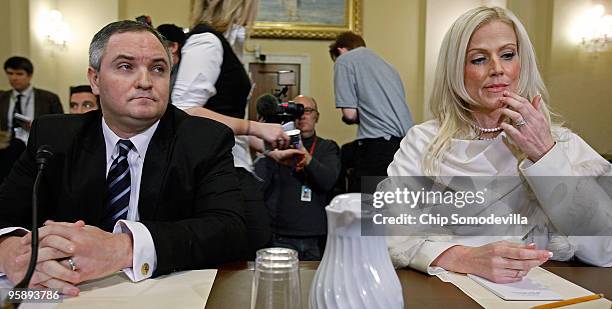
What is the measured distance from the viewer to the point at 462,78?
1.55 m

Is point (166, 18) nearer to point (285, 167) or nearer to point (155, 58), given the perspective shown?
point (285, 167)

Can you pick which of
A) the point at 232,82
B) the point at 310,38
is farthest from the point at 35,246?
the point at 310,38

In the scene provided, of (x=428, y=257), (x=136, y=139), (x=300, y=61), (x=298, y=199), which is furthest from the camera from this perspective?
(x=300, y=61)

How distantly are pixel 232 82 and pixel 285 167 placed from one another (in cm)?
143

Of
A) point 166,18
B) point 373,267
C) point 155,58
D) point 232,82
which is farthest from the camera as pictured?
point 166,18

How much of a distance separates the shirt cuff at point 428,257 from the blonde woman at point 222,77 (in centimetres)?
66

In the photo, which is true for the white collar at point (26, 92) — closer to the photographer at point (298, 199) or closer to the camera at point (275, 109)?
the photographer at point (298, 199)

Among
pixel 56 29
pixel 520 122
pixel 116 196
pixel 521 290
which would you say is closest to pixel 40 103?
pixel 56 29

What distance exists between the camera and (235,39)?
2.04 m

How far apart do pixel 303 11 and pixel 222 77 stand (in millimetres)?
4907

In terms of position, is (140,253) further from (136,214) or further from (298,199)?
(298,199)

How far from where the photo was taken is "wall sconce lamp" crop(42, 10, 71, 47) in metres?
6.11

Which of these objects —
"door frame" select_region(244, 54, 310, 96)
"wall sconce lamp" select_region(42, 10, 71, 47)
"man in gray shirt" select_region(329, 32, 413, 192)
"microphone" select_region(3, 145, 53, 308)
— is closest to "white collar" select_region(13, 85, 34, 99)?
"wall sconce lamp" select_region(42, 10, 71, 47)

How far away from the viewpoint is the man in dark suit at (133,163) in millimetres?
1363
